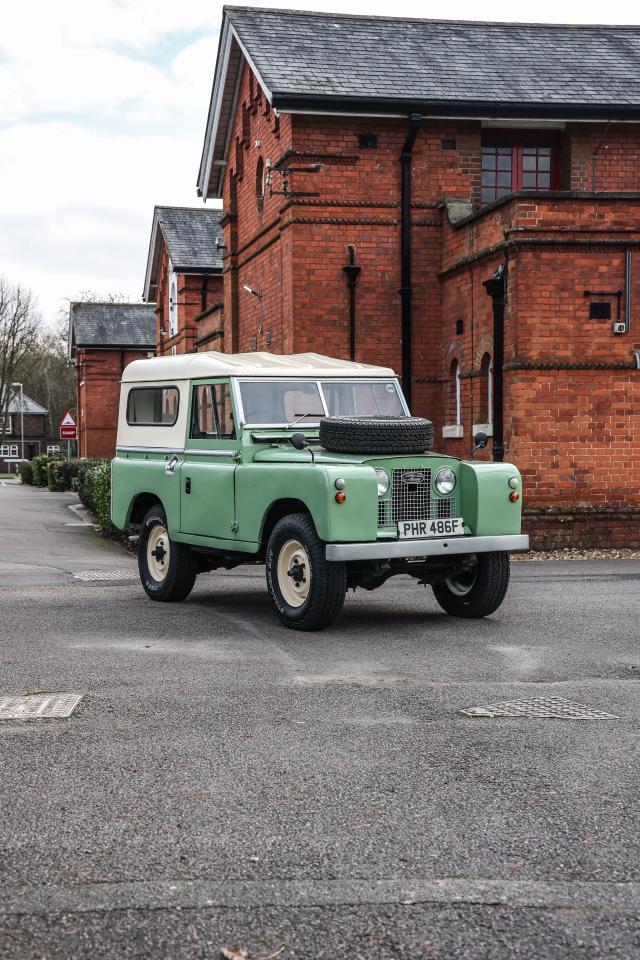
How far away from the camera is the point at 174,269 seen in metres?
35.7

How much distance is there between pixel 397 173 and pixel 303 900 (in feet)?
58.5

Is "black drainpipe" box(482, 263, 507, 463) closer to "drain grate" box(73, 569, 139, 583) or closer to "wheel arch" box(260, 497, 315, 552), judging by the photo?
"drain grate" box(73, 569, 139, 583)

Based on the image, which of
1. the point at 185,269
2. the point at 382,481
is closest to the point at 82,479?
the point at 185,269

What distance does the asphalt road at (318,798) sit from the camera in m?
3.65

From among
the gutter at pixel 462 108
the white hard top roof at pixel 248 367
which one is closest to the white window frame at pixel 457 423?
the gutter at pixel 462 108

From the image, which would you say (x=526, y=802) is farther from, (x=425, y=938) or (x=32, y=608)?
(x=32, y=608)

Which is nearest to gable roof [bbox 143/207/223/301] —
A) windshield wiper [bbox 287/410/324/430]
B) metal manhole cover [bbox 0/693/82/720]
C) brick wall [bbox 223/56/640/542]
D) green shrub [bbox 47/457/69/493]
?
green shrub [bbox 47/457/69/493]

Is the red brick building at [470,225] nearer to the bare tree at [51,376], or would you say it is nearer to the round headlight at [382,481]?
the round headlight at [382,481]

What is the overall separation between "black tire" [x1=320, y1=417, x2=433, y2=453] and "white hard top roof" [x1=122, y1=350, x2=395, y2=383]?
1207mm

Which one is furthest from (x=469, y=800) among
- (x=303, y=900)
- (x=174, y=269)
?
(x=174, y=269)

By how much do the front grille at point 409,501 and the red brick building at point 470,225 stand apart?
6.67 m

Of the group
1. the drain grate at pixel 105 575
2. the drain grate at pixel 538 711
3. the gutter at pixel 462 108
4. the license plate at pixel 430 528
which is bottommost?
the drain grate at pixel 105 575

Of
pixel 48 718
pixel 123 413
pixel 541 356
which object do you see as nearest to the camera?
pixel 48 718

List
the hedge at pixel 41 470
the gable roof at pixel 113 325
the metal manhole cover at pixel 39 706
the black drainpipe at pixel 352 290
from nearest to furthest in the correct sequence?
the metal manhole cover at pixel 39 706, the black drainpipe at pixel 352 290, the hedge at pixel 41 470, the gable roof at pixel 113 325
